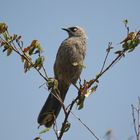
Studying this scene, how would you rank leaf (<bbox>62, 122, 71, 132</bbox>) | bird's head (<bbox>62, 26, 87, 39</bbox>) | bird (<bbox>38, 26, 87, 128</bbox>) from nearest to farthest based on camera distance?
A: leaf (<bbox>62, 122, 71, 132</bbox>) → bird (<bbox>38, 26, 87, 128</bbox>) → bird's head (<bbox>62, 26, 87, 39</bbox>)

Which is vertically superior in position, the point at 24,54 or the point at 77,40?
the point at 24,54

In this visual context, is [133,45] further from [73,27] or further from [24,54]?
[73,27]

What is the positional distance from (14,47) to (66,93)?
3.27 meters

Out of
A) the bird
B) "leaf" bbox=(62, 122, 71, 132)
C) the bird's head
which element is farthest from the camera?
the bird's head

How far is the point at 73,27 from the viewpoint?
8648mm

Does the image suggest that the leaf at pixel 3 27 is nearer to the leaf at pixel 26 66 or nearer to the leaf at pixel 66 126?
the leaf at pixel 26 66

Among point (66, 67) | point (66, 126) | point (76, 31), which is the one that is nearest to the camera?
point (66, 126)

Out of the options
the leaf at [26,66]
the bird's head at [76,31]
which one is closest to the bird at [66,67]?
the bird's head at [76,31]

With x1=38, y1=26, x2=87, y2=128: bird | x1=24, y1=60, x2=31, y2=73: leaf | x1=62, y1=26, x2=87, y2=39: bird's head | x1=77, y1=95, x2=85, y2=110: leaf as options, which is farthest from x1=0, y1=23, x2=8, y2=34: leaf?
x1=62, y1=26, x2=87, y2=39: bird's head

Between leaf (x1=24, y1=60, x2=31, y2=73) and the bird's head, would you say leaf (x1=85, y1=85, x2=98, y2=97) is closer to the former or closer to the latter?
leaf (x1=24, y1=60, x2=31, y2=73)

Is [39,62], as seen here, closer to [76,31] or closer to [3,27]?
[3,27]

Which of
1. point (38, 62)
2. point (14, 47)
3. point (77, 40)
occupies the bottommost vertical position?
point (77, 40)

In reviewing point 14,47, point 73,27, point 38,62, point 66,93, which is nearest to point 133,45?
point 38,62

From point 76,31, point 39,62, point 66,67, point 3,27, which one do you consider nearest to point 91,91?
point 39,62
